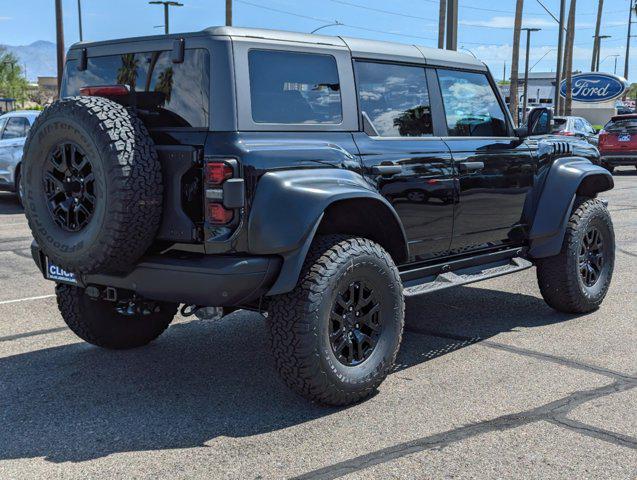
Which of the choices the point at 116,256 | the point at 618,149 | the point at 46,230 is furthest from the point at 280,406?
the point at 618,149

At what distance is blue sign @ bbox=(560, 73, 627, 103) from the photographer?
44.5 meters

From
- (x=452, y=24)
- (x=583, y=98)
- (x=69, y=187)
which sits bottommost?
(x=583, y=98)

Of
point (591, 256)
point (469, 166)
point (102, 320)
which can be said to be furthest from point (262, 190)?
point (591, 256)

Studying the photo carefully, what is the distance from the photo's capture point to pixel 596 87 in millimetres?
45500

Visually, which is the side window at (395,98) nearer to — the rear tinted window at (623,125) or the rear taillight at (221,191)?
the rear taillight at (221,191)

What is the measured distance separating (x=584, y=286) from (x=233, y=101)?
11.6 feet

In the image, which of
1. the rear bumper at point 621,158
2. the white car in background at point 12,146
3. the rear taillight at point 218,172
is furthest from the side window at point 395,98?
the rear bumper at point 621,158

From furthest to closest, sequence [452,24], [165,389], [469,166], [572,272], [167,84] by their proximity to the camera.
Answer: [452,24], [572,272], [469,166], [165,389], [167,84]

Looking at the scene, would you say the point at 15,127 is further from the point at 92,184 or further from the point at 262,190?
the point at 262,190

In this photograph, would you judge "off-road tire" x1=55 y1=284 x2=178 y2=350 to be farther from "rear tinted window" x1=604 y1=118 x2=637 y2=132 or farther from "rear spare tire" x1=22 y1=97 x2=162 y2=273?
"rear tinted window" x1=604 y1=118 x2=637 y2=132

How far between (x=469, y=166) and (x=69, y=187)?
103 inches

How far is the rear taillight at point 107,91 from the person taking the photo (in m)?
4.27

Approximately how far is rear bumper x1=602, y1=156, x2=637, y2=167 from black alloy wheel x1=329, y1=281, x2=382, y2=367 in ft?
63.1

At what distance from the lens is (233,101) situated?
3951mm
